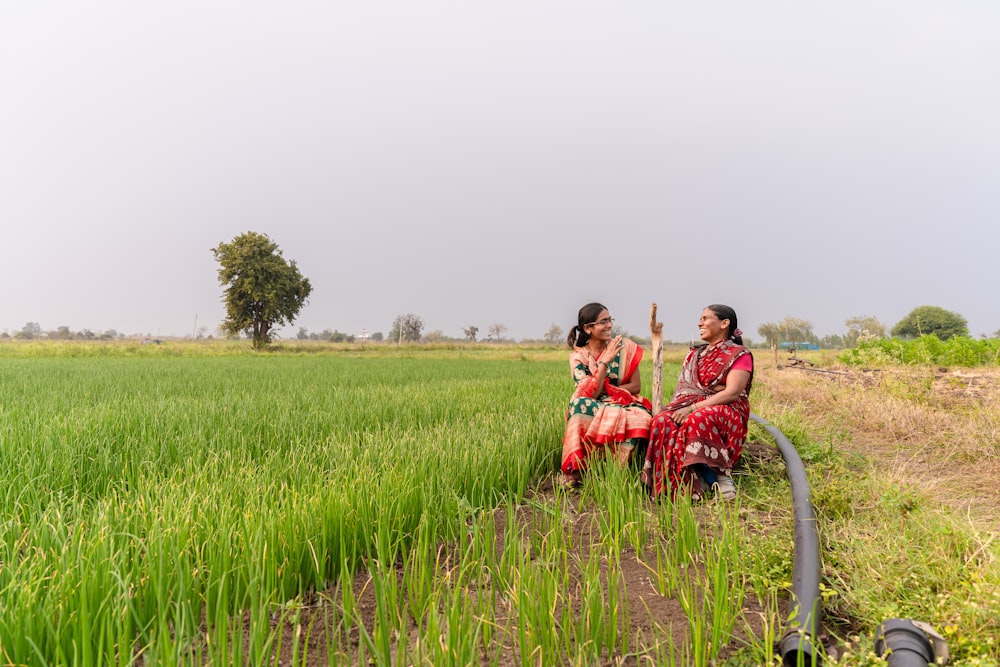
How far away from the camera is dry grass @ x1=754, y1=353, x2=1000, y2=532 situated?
11.8ft

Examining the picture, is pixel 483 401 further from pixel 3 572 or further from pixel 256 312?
pixel 256 312

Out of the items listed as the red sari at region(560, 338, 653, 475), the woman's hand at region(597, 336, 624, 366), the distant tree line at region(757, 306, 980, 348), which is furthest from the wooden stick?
the distant tree line at region(757, 306, 980, 348)

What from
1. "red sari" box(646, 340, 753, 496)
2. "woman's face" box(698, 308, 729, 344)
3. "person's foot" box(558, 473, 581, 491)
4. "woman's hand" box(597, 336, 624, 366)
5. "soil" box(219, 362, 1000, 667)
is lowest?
"soil" box(219, 362, 1000, 667)

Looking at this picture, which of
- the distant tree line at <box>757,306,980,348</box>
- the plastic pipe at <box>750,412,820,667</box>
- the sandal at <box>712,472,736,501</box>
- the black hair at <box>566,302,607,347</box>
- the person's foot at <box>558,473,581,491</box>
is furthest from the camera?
the distant tree line at <box>757,306,980,348</box>

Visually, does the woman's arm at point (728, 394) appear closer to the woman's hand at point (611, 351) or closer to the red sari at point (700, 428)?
the red sari at point (700, 428)

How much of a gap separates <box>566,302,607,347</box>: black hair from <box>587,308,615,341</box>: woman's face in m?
0.03

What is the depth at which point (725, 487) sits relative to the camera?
328cm

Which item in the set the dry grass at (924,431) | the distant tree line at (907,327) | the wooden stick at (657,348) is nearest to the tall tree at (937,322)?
the distant tree line at (907,327)

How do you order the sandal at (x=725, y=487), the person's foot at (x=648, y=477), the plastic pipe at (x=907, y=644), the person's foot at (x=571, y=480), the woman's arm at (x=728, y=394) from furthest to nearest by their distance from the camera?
the person's foot at (x=571, y=480) < the person's foot at (x=648, y=477) < the woman's arm at (x=728, y=394) < the sandal at (x=725, y=487) < the plastic pipe at (x=907, y=644)

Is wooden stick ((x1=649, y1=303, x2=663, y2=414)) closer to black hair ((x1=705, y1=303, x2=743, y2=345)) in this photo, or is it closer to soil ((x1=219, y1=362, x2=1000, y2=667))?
black hair ((x1=705, y1=303, x2=743, y2=345))

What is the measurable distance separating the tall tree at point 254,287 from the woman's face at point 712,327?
34772 mm

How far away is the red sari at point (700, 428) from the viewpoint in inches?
129

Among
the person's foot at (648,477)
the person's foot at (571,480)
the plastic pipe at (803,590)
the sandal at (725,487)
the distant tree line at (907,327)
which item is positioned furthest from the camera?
the distant tree line at (907,327)

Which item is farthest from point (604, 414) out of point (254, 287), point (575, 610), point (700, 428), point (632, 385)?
point (254, 287)
